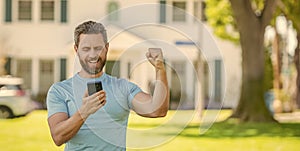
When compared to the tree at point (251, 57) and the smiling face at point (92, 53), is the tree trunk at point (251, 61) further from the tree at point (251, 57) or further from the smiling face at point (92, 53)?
the smiling face at point (92, 53)

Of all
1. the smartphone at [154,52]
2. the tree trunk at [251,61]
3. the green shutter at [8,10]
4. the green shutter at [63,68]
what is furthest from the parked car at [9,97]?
the smartphone at [154,52]

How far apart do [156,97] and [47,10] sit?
24493 mm

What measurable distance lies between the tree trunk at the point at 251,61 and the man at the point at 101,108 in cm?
1450

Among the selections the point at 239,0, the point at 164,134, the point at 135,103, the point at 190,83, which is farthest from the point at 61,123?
the point at 190,83

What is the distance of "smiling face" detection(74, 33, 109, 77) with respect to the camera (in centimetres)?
290

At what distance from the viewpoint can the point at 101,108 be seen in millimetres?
2854

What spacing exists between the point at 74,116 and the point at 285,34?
2749 centimetres

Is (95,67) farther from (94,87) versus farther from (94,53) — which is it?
(94,87)

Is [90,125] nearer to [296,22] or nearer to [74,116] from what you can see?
[74,116]

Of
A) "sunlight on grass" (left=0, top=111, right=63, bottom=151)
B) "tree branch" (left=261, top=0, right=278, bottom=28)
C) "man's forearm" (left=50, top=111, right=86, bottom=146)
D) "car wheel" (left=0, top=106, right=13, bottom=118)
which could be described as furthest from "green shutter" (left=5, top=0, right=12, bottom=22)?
"man's forearm" (left=50, top=111, right=86, bottom=146)

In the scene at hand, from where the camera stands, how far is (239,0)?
17531 mm

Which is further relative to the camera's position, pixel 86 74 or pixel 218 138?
pixel 218 138

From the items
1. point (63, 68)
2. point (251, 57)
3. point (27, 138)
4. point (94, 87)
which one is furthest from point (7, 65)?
point (94, 87)

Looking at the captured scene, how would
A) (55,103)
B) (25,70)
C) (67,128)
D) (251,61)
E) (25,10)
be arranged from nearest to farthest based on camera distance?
(67,128), (55,103), (251,61), (25,70), (25,10)
